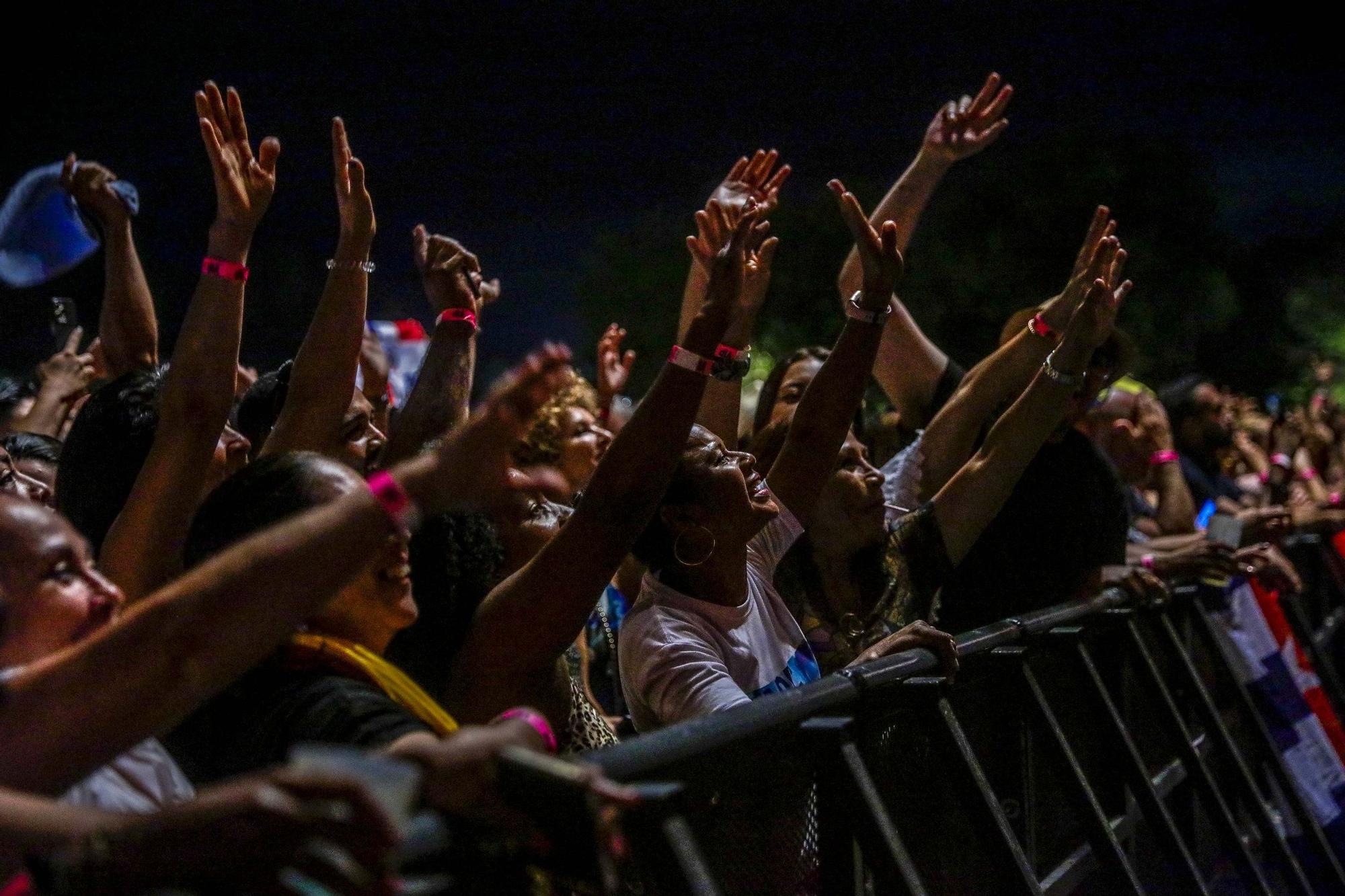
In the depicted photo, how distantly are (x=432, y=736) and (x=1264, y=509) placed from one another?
200 inches

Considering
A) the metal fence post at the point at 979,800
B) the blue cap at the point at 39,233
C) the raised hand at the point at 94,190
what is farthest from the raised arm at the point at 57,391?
the metal fence post at the point at 979,800

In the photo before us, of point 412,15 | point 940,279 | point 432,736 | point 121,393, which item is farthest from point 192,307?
point 940,279

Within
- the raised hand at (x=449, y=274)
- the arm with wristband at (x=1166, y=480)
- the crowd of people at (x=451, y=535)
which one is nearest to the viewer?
the crowd of people at (x=451, y=535)

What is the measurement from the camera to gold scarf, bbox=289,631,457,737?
218 cm

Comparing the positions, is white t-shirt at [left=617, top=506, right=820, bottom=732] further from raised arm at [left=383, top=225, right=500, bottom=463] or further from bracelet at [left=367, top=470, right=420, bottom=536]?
bracelet at [left=367, top=470, right=420, bottom=536]

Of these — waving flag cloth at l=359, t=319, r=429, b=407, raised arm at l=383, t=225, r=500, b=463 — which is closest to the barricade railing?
raised arm at l=383, t=225, r=500, b=463

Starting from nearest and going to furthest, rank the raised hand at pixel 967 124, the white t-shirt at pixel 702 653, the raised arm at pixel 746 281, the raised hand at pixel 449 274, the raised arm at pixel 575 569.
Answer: the raised arm at pixel 575 569 < the white t-shirt at pixel 702 653 < the raised hand at pixel 449 274 < the raised arm at pixel 746 281 < the raised hand at pixel 967 124

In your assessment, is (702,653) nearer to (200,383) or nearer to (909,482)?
(200,383)

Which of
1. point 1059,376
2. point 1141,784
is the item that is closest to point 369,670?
point 1059,376

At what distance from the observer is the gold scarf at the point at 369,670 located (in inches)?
85.9

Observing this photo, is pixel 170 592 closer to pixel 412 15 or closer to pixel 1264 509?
pixel 1264 509

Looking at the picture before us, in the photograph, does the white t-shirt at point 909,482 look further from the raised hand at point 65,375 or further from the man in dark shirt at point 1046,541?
the raised hand at point 65,375

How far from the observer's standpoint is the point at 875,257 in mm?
3738

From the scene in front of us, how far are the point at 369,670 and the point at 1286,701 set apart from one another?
4877mm
